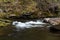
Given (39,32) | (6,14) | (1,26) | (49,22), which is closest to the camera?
(39,32)

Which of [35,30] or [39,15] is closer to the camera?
[35,30]

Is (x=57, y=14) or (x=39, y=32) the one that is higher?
(x=39, y=32)

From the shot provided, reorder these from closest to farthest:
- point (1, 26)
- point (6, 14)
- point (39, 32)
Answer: point (39, 32)
point (1, 26)
point (6, 14)

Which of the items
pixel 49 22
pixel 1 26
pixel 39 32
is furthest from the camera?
pixel 49 22

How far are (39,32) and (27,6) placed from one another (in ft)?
46.9

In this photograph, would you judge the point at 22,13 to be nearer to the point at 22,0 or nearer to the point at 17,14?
the point at 17,14

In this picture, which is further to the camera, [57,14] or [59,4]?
[59,4]

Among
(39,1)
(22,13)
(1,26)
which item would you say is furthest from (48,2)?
(1,26)

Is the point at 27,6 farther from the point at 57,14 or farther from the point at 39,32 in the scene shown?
the point at 39,32

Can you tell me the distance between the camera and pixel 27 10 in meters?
32.5

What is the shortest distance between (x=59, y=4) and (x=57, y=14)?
3423 mm

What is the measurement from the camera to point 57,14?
34125 millimetres

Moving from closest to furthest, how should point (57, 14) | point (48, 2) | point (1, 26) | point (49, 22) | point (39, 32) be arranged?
point (39, 32) < point (1, 26) < point (49, 22) < point (57, 14) < point (48, 2)

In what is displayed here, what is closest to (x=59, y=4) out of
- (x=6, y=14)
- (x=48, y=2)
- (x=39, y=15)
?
(x=48, y=2)
